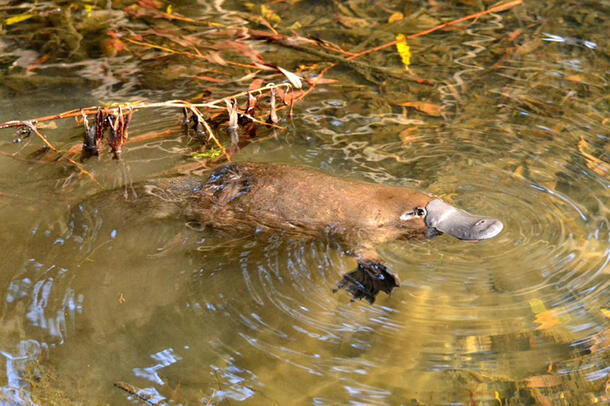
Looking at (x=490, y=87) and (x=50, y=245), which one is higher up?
(x=490, y=87)

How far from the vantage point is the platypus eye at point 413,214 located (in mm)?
3174

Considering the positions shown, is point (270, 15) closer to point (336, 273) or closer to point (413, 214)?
point (413, 214)

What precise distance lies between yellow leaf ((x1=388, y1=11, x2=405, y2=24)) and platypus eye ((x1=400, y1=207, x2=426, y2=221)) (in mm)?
2774

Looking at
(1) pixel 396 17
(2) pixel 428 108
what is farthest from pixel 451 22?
(2) pixel 428 108

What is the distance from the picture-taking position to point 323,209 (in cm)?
310

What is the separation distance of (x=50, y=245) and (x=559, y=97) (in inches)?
130

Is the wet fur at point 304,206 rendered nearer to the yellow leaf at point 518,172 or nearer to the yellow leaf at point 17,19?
the yellow leaf at point 518,172

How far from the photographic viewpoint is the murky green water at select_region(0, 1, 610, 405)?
7.97 feet

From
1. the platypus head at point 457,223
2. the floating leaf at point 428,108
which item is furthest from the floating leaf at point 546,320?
the floating leaf at point 428,108

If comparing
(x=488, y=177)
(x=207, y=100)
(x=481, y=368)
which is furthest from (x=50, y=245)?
(x=488, y=177)

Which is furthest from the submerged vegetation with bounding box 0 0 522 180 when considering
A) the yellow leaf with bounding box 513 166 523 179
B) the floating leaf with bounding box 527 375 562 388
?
the floating leaf with bounding box 527 375 562 388

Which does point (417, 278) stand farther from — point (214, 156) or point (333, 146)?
point (214, 156)

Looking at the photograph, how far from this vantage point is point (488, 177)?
11.7 ft

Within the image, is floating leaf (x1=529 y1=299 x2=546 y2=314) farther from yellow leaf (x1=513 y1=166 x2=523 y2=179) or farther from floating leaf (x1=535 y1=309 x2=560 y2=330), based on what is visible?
yellow leaf (x1=513 y1=166 x2=523 y2=179)
